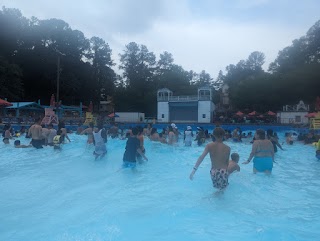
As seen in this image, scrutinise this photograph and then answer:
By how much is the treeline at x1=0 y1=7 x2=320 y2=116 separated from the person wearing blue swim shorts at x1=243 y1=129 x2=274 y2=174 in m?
40.5

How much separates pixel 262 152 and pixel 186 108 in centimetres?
3875

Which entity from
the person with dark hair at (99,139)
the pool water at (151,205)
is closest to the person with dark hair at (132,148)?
the pool water at (151,205)

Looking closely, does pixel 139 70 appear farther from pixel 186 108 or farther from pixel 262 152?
pixel 262 152

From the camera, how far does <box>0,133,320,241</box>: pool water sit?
14.9 ft

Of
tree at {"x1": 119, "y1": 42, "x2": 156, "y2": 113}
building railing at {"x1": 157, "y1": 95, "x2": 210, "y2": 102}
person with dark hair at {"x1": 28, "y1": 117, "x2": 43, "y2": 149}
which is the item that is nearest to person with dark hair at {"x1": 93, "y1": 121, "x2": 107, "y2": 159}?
person with dark hair at {"x1": 28, "y1": 117, "x2": 43, "y2": 149}

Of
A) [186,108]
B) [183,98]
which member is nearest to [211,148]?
[183,98]

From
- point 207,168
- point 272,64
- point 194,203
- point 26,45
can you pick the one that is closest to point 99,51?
point 26,45

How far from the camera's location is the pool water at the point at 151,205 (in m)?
4.54

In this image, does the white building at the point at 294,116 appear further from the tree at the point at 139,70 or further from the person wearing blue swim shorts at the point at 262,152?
the person wearing blue swim shorts at the point at 262,152

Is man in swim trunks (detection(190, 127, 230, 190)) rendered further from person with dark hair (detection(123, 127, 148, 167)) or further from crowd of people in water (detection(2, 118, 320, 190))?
person with dark hair (detection(123, 127, 148, 167))

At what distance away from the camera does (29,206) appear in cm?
578

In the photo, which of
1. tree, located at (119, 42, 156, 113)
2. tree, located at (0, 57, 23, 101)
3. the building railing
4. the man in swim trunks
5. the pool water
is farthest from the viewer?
tree, located at (119, 42, 156, 113)

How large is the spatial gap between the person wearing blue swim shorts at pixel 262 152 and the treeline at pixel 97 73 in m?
40.5

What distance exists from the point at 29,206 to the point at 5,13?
50.5 meters
